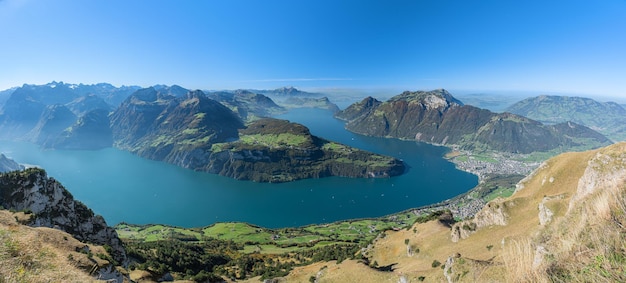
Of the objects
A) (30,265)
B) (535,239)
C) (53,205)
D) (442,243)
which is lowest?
(442,243)

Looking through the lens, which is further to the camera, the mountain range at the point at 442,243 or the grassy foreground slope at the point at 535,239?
the mountain range at the point at 442,243

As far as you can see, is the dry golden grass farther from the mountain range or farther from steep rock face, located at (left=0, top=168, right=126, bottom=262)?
steep rock face, located at (left=0, top=168, right=126, bottom=262)

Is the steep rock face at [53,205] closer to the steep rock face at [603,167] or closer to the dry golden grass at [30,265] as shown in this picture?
the dry golden grass at [30,265]

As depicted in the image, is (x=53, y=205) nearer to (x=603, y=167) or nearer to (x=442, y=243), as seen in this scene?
(x=442, y=243)

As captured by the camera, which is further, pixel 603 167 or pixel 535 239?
pixel 603 167

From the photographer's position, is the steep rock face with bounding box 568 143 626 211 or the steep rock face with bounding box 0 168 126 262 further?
the steep rock face with bounding box 0 168 126 262

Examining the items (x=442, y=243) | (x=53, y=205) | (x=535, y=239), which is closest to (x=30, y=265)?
(x=535, y=239)

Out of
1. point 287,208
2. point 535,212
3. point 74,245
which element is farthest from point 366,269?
point 287,208

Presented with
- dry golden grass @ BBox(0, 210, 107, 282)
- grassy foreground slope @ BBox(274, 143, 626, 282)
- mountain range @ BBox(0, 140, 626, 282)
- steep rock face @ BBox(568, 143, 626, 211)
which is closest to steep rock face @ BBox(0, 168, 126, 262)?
mountain range @ BBox(0, 140, 626, 282)

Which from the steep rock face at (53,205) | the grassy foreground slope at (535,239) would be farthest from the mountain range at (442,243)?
the steep rock face at (53,205)

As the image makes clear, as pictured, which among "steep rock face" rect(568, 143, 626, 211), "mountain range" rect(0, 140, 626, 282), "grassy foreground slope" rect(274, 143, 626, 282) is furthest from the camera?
"steep rock face" rect(568, 143, 626, 211)
